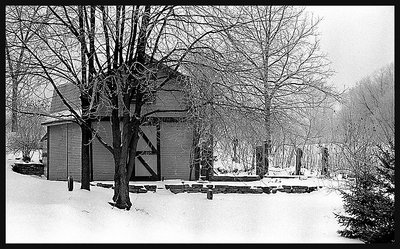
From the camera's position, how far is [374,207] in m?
8.72

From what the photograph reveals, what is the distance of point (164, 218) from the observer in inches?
435

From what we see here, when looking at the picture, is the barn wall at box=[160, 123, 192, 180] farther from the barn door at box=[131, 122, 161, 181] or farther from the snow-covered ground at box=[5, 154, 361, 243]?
the snow-covered ground at box=[5, 154, 361, 243]

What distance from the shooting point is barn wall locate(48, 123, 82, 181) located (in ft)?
55.7

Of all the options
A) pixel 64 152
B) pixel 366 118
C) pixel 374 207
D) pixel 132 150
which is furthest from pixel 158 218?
pixel 366 118

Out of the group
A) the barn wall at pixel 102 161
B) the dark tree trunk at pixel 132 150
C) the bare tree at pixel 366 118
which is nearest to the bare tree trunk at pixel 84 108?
the dark tree trunk at pixel 132 150

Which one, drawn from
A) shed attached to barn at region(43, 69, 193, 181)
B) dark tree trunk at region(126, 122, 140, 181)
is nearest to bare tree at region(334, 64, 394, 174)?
shed attached to barn at region(43, 69, 193, 181)

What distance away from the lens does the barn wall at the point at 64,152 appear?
17.0 metres

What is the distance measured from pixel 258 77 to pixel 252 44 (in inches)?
39.4

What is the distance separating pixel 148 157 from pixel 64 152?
3449 mm

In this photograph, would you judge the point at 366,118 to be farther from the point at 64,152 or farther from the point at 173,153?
the point at 64,152

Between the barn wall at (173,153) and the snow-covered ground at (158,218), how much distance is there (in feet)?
6.85

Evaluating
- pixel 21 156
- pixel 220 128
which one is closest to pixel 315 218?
pixel 220 128

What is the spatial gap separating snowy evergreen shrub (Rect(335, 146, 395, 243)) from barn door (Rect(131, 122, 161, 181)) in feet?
26.5

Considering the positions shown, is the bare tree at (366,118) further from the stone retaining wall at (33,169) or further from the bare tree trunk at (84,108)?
the stone retaining wall at (33,169)
